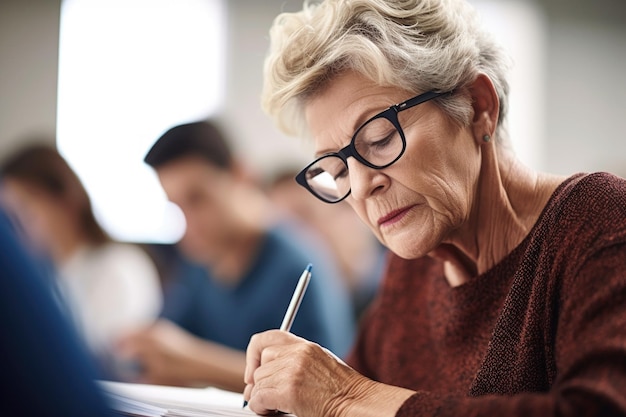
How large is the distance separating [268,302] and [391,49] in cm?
143

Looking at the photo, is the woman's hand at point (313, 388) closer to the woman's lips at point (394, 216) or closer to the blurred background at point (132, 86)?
the woman's lips at point (394, 216)

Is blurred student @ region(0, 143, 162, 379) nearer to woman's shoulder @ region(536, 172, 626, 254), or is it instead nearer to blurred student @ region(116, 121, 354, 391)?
blurred student @ region(116, 121, 354, 391)

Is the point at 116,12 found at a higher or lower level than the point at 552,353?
higher

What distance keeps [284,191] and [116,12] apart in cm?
191

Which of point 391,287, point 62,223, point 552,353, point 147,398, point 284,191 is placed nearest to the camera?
point 552,353

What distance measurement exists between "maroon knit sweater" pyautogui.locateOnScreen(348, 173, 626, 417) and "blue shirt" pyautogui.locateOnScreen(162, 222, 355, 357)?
0.72 meters

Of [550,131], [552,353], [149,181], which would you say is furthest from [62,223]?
[550,131]

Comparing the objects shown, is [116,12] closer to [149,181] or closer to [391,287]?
[149,181]

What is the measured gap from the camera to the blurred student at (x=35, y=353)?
544 mm

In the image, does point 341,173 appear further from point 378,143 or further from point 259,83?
point 259,83

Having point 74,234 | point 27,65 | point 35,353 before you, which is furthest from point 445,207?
point 27,65

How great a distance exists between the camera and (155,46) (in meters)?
4.98

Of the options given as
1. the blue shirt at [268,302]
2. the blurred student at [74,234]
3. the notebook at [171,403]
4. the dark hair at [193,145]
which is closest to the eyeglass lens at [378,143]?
the notebook at [171,403]

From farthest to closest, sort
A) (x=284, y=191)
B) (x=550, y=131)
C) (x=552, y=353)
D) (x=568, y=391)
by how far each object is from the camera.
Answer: (x=550, y=131), (x=284, y=191), (x=552, y=353), (x=568, y=391)
